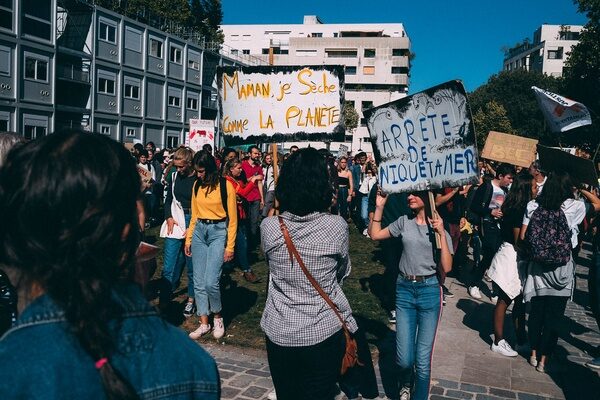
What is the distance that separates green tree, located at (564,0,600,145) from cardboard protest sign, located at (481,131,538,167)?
2688 centimetres

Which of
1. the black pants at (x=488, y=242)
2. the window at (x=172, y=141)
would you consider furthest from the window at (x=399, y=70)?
the black pants at (x=488, y=242)

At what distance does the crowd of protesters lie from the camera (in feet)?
4.05

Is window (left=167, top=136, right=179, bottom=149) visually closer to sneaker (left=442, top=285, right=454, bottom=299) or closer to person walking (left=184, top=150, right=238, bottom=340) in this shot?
sneaker (left=442, top=285, right=454, bottom=299)

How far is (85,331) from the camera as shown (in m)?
1.21

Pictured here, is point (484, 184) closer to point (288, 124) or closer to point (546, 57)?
point (288, 124)

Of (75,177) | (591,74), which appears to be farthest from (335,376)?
(591,74)

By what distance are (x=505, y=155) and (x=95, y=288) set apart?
11750mm

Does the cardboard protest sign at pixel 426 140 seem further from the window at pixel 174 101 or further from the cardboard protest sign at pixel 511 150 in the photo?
the window at pixel 174 101

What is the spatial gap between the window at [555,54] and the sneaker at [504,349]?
3489 inches

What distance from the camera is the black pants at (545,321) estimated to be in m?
5.77

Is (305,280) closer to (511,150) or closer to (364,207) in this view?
(511,150)

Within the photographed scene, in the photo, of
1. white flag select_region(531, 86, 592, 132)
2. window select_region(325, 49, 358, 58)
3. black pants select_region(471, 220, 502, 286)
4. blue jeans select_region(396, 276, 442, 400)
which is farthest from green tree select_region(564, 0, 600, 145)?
window select_region(325, 49, 358, 58)

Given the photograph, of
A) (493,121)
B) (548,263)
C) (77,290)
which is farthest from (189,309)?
(493,121)

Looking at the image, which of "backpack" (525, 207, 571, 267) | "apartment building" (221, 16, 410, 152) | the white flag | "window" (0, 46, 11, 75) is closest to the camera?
"backpack" (525, 207, 571, 267)
